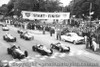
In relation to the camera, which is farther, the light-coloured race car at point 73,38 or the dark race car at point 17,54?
the light-coloured race car at point 73,38

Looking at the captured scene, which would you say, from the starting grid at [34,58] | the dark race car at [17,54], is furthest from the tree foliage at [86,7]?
the dark race car at [17,54]

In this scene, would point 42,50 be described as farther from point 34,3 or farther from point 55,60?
point 34,3

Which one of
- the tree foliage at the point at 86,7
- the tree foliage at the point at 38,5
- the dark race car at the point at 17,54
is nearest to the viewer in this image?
the dark race car at the point at 17,54

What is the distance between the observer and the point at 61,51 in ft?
69.1

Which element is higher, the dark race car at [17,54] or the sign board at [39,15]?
the sign board at [39,15]

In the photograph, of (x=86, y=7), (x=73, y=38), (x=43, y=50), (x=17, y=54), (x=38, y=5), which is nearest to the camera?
(x=17, y=54)

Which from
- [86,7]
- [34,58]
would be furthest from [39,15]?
[86,7]

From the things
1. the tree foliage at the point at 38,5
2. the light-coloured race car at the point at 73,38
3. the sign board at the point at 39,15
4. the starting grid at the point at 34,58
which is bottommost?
the starting grid at the point at 34,58

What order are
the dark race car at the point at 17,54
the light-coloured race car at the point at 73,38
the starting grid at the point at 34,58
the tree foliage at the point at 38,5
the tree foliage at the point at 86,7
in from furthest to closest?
the tree foliage at the point at 38,5
the tree foliage at the point at 86,7
the light-coloured race car at the point at 73,38
the dark race car at the point at 17,54
the starting grid at the point at 34,58

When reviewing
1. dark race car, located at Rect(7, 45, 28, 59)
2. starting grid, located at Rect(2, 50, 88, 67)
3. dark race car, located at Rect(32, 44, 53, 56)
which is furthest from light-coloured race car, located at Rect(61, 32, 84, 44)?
dark race car, located at Rect(7, 45, 28, 59)

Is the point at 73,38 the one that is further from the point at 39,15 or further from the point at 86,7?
the point at 86,7

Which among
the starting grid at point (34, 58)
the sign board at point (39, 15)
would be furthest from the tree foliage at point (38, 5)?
the starting grid at point (34, 58)

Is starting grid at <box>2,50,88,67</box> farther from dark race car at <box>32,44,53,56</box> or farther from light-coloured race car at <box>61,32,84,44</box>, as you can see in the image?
light-coloured race car at <box>61,32,84,44</box>

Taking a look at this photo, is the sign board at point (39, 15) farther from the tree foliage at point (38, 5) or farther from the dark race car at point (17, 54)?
the tree foliage at point (38, 5)
